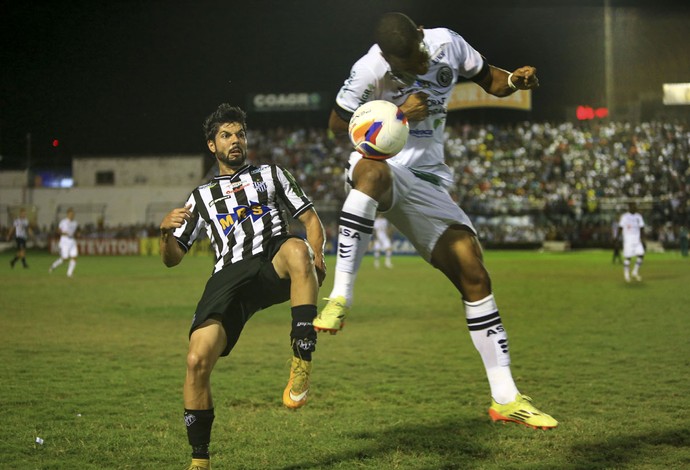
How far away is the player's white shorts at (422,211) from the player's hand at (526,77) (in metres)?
0.95

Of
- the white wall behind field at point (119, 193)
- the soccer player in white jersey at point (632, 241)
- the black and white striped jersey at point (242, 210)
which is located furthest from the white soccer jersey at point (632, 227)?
the white wall behind field at point (119, 193)

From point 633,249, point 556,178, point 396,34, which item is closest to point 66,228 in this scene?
point 633,249

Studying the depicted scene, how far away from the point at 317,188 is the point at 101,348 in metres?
38.6

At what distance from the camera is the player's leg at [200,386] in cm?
486

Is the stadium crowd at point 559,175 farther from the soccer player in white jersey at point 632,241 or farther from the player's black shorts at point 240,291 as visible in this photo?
the player's black shorts at point 240,291

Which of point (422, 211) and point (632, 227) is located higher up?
point (422, 211)

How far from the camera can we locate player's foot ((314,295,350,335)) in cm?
445

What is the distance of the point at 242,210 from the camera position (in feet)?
17.6

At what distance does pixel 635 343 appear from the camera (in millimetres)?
11469

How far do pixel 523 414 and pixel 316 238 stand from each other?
1.88m

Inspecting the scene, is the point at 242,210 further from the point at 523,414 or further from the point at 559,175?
the point at 559,175

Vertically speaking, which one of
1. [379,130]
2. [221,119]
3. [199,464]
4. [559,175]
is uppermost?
[559,175]

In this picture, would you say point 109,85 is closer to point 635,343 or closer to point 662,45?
point 635,343

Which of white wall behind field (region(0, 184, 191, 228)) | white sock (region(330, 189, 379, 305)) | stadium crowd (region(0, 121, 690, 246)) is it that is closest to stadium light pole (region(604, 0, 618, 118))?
stadium crowd (region(0, 121, 690, 246))
